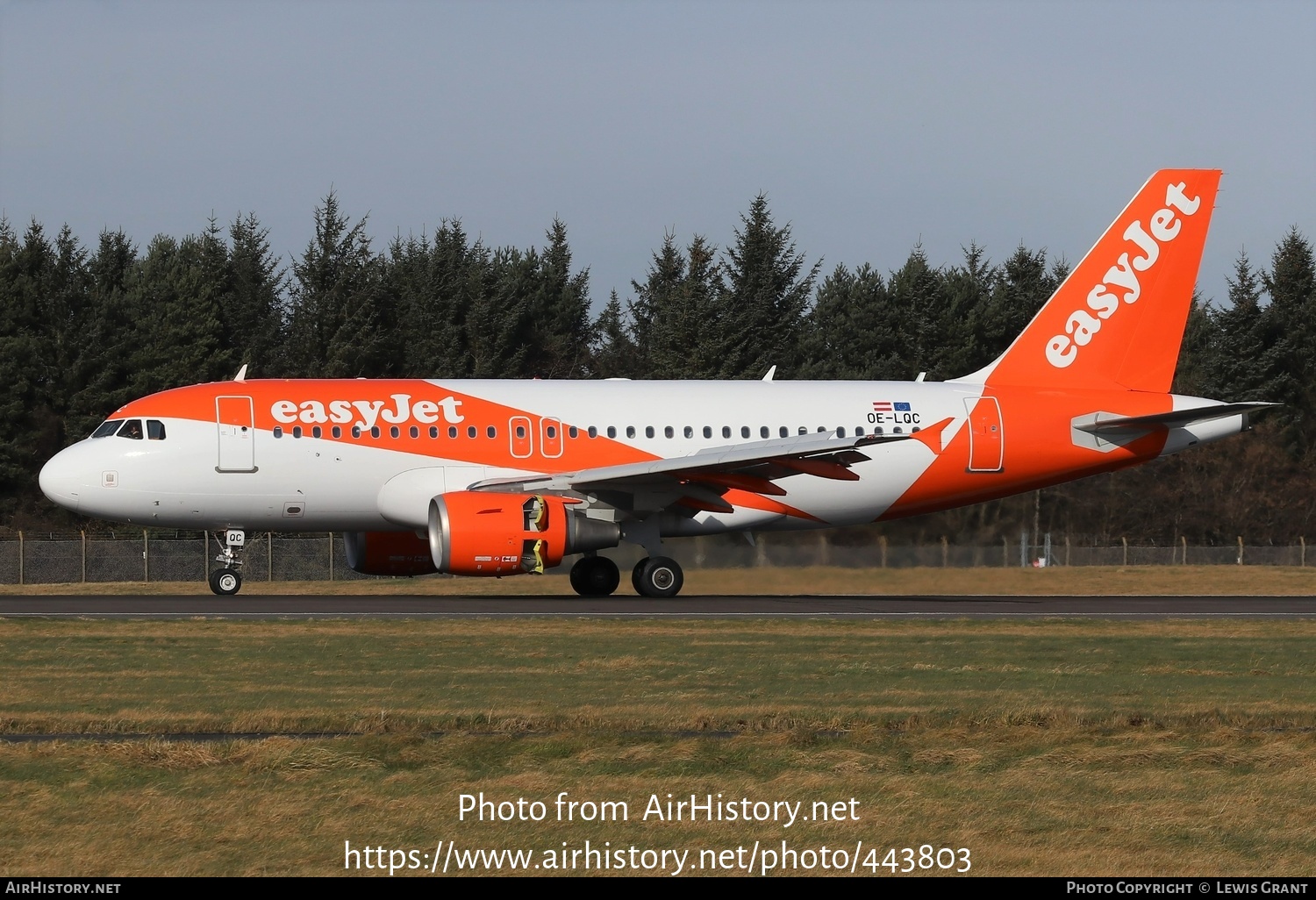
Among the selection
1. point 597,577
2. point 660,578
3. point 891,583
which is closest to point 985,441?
point 891,583

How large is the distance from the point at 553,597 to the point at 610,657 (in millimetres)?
11166

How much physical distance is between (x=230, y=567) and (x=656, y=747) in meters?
19.3

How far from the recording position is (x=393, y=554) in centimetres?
3033

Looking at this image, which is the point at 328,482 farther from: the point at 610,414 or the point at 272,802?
the point at 272,802

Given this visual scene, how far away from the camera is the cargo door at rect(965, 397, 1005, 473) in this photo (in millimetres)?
31234

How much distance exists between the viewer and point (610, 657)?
18.8 metres

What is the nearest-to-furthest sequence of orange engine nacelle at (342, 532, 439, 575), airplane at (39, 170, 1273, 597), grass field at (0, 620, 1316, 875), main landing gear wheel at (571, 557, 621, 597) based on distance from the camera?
1. grass field at (0, 620, 1316, 875)
2. airplane at (39, 170, 1273, 597)
3. orange engine nacelle at (342, 532, 439, 575)
4. main landing gear wheel at (571, 557, 621, 597)

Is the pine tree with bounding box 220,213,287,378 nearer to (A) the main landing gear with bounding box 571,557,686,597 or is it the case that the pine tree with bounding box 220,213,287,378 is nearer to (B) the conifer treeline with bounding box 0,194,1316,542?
(B) the conifer treeline with bounding box 0,194,1316,542

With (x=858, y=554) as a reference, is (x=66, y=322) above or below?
above

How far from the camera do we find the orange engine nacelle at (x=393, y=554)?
1193 inches

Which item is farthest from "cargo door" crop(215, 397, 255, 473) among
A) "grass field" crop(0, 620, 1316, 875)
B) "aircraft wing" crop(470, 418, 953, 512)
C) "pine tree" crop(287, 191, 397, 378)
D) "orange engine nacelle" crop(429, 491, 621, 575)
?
"pine tree" crop(287, 191, 397, 378)

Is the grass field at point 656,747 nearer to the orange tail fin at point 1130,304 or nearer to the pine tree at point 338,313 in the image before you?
the orange tail fin at point 1130,304

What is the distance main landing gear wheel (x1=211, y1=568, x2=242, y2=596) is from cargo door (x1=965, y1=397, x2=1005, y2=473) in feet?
Result: 45.4
